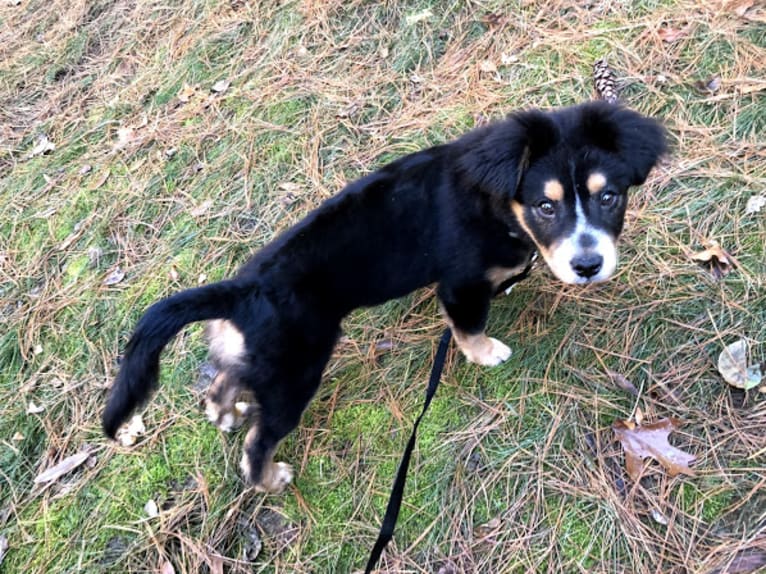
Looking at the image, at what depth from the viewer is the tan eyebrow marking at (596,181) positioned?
2.58 metres

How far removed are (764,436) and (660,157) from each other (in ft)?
4.91

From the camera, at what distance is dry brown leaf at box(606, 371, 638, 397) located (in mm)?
3006

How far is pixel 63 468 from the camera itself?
3.39 m

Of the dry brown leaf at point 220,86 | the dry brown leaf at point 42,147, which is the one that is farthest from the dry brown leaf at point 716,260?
the dry brown leaf at point 42,147

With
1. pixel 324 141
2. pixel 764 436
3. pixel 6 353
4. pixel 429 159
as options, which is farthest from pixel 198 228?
pixel 764 436

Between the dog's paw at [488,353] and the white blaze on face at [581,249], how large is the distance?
82 centimetres

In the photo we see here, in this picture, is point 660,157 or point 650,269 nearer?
point 660,157

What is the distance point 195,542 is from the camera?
9.89 ft

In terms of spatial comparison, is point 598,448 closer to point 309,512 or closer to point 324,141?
point 309,512

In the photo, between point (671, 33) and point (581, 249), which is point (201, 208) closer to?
point (581, 249)

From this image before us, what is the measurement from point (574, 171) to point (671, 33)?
8.58ft

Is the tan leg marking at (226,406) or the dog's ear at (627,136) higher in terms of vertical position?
the dog's ear at (627,136)

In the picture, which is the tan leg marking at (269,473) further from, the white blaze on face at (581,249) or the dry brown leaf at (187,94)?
the dry brown leaf at (187,94)

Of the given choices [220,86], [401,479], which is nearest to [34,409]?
[401,479]
